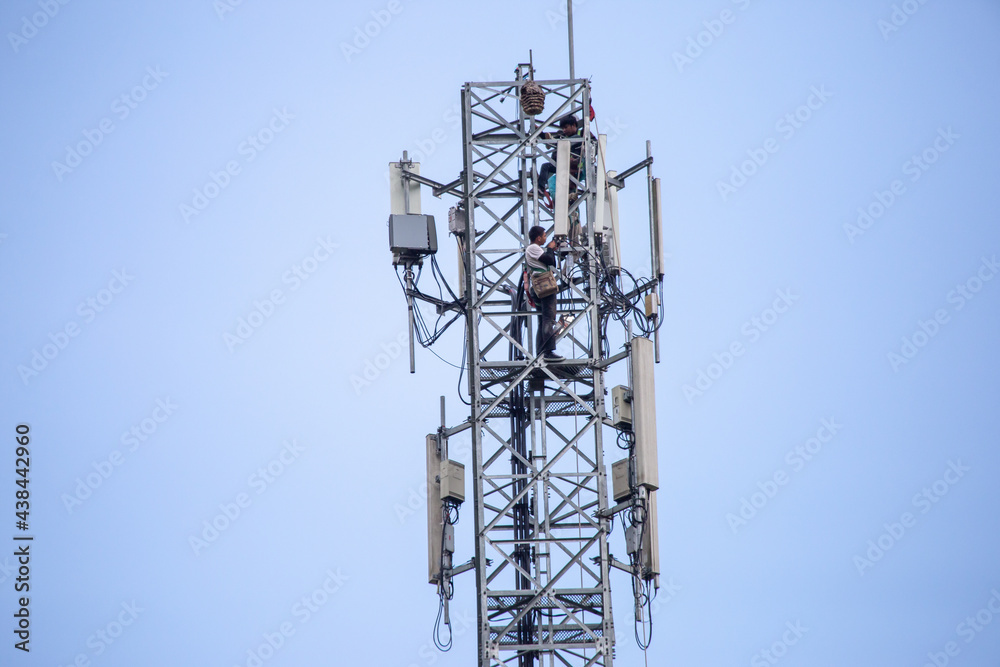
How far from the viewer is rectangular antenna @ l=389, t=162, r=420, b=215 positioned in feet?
91.7

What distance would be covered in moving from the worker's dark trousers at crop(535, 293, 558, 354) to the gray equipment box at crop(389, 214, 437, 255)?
7.33ft

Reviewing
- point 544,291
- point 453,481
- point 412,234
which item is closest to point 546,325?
point 544,291

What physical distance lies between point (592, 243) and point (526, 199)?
1213 millimetres

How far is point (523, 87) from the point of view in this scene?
2697cm

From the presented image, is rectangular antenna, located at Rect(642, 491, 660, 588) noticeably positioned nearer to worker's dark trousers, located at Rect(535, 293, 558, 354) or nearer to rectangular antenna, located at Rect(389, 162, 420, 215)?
worker's dark trousers, located at Rect(535, 293, 558, 354)

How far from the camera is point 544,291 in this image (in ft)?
85.9

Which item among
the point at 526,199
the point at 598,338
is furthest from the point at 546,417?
the point at 526,199

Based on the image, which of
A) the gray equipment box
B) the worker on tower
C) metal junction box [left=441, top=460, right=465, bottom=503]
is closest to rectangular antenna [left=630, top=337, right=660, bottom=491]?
the worker on tower

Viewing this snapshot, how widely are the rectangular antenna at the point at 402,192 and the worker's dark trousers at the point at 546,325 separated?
283 cm

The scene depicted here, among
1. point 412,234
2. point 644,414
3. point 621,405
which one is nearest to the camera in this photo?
point 644,414

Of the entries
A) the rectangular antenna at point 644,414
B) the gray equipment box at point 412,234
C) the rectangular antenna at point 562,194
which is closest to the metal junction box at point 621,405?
the rectangular antenna at point 644,414

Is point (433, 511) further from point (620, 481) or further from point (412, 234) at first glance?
point (412, 234)

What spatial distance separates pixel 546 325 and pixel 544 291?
0.48m

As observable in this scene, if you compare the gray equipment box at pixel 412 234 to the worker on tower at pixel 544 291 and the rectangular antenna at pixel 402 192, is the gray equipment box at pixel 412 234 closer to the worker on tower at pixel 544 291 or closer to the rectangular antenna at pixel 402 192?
the rectangular antenna at pixel 402 192
